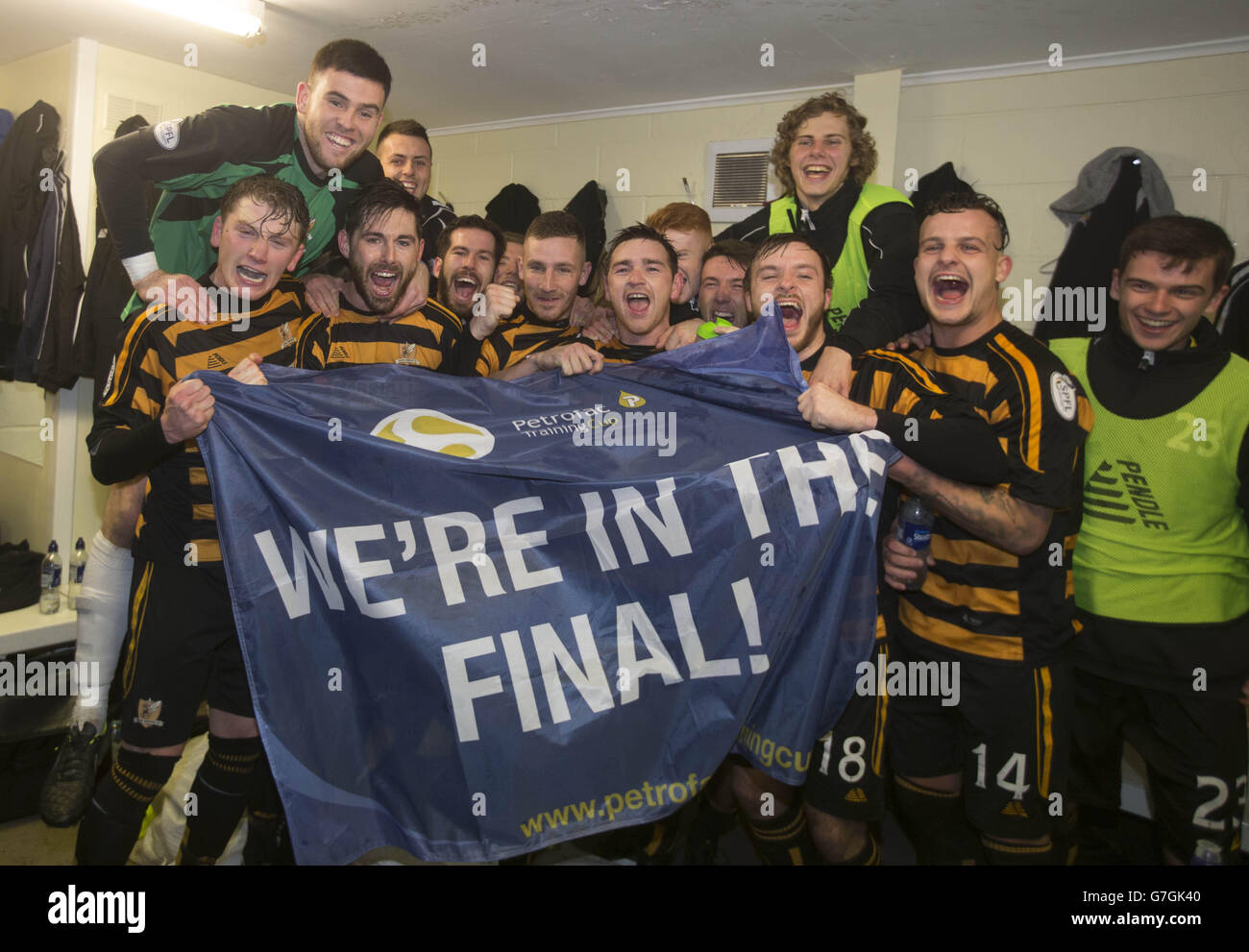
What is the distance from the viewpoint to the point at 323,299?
2.50 metres

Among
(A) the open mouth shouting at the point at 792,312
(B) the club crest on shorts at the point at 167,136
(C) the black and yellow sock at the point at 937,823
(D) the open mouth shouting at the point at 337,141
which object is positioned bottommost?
(C) the black and yellow sock at the point at 937,823

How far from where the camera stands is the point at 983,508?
2.06m

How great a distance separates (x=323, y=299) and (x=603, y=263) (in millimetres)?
857

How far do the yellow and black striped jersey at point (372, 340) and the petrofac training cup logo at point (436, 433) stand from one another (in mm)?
324

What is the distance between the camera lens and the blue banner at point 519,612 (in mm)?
1841

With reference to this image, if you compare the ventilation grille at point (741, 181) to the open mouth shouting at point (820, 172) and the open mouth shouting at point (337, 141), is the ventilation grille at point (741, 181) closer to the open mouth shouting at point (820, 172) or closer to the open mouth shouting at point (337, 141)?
the open mouth shouting at point (820, 172)

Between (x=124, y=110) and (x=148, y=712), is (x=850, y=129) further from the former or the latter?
(x=124, y=110)

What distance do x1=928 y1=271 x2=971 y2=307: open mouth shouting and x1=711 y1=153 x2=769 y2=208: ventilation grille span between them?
271 cm

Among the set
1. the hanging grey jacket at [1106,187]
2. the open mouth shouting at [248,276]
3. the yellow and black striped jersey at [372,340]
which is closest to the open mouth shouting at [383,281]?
the yellow and black striped jersey at [372,340]

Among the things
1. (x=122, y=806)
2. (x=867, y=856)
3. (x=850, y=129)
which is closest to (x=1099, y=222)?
(x=850, y=129)

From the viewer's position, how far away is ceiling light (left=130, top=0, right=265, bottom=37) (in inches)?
150

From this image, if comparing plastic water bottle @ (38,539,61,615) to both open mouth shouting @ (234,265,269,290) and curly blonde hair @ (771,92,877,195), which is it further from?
curly blonde hair @ (771,92,877,195)

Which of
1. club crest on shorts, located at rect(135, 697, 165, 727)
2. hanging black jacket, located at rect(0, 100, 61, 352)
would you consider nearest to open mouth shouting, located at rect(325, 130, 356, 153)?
club crest on shorts, located at rect(135, 697, 165, 727)
